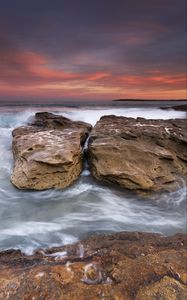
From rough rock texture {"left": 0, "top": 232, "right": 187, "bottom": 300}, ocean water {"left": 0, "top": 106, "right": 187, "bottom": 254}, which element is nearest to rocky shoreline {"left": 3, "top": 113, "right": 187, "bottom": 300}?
rough rock texture {"left": 0, "top": 232, "right": 187, "bottom": 300}

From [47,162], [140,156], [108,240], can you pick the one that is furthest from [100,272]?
[140,156]

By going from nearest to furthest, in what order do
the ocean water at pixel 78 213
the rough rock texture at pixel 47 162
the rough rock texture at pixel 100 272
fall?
1. the rough rock texture at pixel 100 272
2. the ocean water at pixel 78 213
3. the rough rock texture at pixel 47 162

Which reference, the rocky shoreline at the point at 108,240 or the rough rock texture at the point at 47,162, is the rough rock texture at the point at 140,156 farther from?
the rough rock texture at the point at 47,162

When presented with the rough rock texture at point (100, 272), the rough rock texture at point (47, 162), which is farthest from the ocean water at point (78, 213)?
the rough rock texture at point (100, 272)

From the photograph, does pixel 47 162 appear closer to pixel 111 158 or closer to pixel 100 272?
pixel 111 158

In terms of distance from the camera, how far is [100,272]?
7.52 ft

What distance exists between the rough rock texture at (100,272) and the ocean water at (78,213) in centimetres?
48

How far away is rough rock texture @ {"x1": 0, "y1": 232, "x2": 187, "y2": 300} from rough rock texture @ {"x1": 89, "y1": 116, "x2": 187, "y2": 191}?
176cm

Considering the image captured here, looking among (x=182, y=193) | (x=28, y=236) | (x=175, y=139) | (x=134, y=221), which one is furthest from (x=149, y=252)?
(x=175, y=139)

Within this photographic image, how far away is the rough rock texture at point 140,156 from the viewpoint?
4605mm

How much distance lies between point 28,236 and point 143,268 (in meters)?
1.75

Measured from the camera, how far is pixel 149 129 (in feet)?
19.5

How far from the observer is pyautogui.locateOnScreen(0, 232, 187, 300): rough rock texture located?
6.57 feet

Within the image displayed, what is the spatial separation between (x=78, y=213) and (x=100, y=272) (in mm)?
1723
